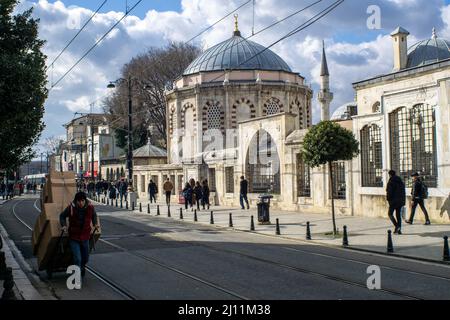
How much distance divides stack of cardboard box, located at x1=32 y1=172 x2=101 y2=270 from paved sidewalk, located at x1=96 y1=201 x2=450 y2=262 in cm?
697

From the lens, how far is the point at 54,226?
8820mm

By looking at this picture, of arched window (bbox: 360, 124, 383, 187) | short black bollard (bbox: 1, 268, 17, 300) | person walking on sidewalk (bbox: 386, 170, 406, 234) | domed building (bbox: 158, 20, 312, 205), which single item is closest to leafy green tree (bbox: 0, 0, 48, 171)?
short black bollard (bbox: 1, 268, 17, 300)

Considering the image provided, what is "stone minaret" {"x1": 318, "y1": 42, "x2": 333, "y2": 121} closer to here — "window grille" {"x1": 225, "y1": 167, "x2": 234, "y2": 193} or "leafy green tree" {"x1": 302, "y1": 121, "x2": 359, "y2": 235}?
"window grille" {"x1": 225, "y1": 167, "x2": 234, "y2": 193}

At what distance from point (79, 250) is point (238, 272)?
2.88 metres

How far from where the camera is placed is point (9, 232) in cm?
1753

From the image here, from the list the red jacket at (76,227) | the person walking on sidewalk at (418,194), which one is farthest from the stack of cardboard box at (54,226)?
the person walking on sidewalk at (418,194)

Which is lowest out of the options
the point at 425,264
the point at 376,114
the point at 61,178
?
the point at 425,264

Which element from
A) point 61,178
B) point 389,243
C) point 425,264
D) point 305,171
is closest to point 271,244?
point 389,243

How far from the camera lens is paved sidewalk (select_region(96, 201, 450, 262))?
1234cm

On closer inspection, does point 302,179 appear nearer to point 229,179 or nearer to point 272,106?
point 229,179

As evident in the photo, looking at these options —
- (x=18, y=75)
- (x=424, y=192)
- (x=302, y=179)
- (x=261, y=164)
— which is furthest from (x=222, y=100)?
(x=18, y=75)
